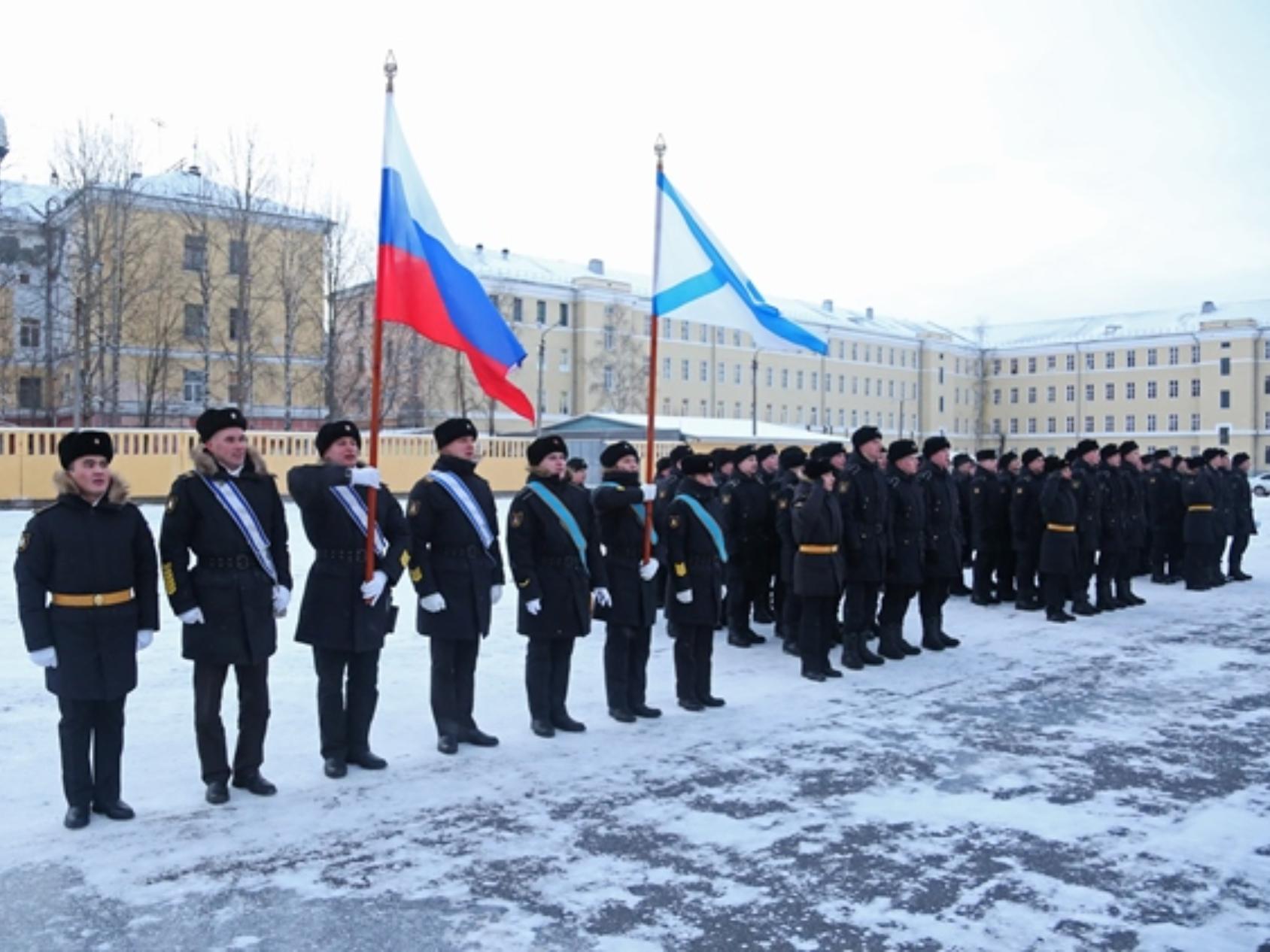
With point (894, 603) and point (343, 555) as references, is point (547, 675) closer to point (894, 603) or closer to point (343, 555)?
point (343, 555)

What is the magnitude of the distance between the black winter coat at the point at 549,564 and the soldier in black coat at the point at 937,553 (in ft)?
14.6

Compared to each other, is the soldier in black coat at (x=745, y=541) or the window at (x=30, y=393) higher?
the window at (x=30, y=393)

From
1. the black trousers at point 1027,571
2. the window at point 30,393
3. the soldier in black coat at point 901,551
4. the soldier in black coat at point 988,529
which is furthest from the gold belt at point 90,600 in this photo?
the window at point 30,393

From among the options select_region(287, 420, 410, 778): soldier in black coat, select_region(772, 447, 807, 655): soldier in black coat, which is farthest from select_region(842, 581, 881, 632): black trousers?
select_region(287, 420, 410, 778): soldier in black coat

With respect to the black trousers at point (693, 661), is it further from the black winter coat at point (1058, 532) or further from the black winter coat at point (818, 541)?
the black winter coat at point (1058, 532)

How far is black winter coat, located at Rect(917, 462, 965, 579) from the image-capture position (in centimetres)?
1100

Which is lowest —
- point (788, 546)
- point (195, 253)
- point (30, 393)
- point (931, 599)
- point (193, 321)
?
point (931, 599)

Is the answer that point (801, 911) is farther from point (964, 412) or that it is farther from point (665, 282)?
point (964, 412)

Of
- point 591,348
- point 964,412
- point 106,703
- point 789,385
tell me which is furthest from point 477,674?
point 964,412

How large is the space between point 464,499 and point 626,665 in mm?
1761

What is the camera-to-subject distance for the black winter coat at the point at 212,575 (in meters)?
5.84

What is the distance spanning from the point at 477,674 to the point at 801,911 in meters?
5.16

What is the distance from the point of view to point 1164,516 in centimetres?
1711

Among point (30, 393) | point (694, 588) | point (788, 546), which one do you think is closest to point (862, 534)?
point (788, 546)
